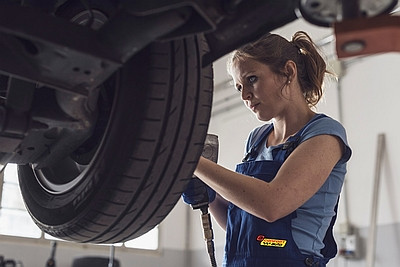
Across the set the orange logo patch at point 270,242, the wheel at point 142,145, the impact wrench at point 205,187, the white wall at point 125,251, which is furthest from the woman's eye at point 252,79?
the white wall at point 125,251

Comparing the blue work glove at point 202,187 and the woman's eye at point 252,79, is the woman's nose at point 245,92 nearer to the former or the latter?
the woman's eye at point 252,79

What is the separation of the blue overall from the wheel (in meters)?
0.48

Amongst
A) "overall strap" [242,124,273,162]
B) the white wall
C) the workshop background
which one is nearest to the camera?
"overall strap" [242,124,273,162]

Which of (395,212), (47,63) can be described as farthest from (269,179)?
(395,212)

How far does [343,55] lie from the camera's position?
708 mm

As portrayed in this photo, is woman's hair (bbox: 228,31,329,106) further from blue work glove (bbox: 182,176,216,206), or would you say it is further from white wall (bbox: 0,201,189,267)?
white wall (bbox: 0,201,189,267)

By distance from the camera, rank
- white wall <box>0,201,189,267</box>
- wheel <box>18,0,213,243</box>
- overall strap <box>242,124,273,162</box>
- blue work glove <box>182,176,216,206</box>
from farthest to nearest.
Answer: white wall <box>0,201,189,267</box> < overall strap <box>242,124,273,162</box> < blue work glove <box>182,176,216,206</box> < wheel <box>18,0,213,243</box>

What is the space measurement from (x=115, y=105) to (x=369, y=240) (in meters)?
3.33

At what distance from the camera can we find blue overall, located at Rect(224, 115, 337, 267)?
1495mm

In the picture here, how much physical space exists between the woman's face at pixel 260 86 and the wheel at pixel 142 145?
0.59 meters

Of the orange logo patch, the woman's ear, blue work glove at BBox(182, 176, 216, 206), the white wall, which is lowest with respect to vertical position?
the white wall

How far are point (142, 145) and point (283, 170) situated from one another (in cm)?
57

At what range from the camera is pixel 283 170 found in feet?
4.78

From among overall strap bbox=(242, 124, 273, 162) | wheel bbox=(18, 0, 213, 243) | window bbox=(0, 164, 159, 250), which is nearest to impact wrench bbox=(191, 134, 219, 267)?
overall strap bbox=(242, 124, 273, 162)
